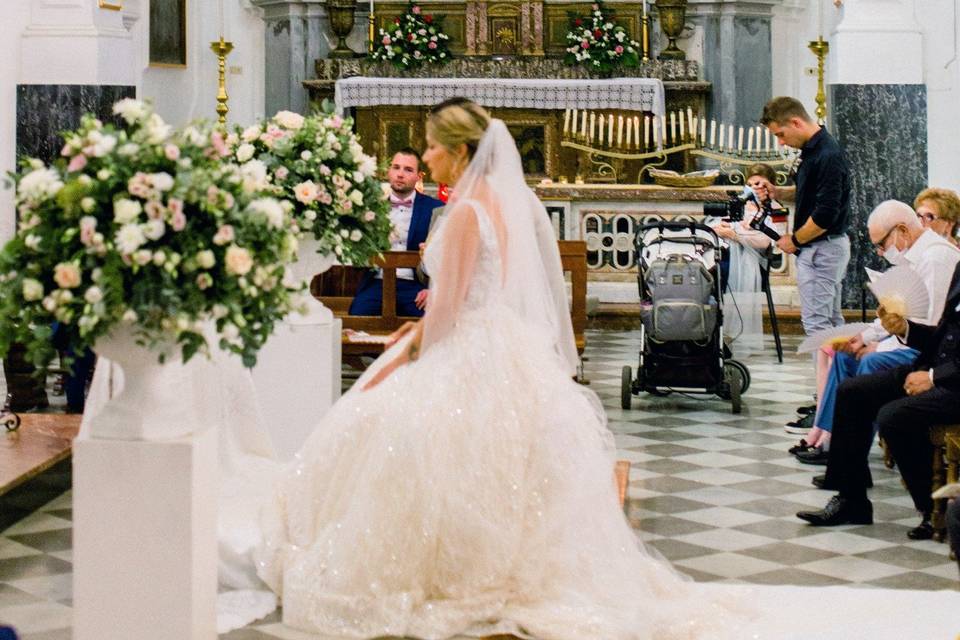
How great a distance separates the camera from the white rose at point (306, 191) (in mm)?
6613

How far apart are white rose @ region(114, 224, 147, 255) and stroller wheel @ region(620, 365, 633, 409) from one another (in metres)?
5.77

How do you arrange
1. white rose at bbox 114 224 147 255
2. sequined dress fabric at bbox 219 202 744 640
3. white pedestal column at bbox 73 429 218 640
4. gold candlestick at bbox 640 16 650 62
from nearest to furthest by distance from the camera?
1. white rose at bbox 114 224 147 255
2. white pedestal column at bbox 73 429 218 640
3. sequined dress fabric at bbox 219 202 744 640
4. gold candlestick at bbox 640 16 650 62

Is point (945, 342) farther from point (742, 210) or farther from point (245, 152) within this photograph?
point (742, 210)

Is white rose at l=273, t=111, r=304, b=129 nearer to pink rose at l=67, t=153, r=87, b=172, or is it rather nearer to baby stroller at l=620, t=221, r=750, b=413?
pink rose at l=67, t=153, r=87, b=172

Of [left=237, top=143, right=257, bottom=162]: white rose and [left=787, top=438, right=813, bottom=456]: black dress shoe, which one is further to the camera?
[left=787, top=438, right=813, bottom=456]: black dress shoe

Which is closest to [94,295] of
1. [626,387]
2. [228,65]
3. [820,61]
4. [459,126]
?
[459,126]

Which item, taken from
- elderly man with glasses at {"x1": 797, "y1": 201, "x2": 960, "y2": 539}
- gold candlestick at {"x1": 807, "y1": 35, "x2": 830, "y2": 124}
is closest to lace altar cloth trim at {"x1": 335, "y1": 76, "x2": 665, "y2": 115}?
gold candlestick at {"x1": 807, "y1": 35, "x2": 830, "y2": 124}

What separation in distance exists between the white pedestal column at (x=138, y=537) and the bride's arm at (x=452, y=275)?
134cm

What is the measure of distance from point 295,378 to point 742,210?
5972 millimetres

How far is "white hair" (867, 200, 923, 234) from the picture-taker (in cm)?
725

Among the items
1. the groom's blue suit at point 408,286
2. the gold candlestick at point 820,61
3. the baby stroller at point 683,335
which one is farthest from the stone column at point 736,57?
the groom's blue suit at point 408,286

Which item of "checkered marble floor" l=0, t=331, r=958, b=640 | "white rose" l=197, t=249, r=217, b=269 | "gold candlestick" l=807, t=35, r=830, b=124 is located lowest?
"checkered marble floor" l=0, t=331, r=958, b=640

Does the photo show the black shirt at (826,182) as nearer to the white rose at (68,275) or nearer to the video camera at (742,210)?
the video camera at (742,210)

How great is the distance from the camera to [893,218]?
7250mm
